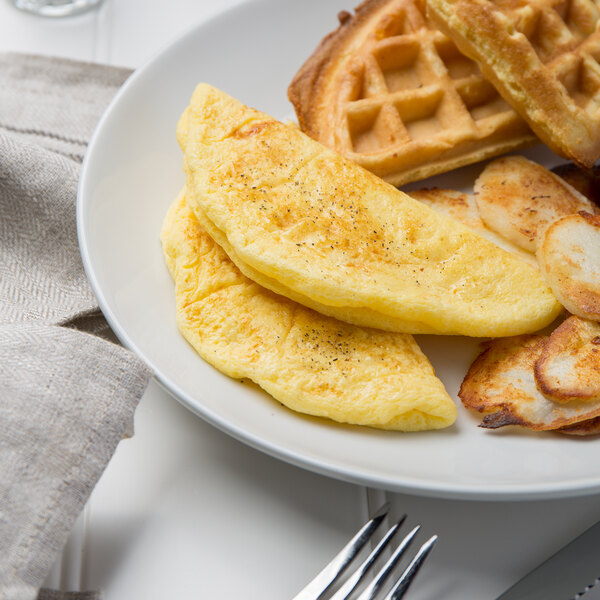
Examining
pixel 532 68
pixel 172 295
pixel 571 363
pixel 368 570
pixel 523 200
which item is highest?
pixel 532 68

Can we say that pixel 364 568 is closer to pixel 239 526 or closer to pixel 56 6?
pixel 239 526

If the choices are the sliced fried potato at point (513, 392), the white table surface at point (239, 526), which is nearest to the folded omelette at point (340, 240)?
the sliced fried potato at point (513, 392)

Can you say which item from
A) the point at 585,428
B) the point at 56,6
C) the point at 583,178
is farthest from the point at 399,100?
the point at 56,6

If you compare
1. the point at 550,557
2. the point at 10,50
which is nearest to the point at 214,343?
the point at 550,557

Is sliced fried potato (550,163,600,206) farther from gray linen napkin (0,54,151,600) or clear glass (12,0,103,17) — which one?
clear glass (12,0,103,17)

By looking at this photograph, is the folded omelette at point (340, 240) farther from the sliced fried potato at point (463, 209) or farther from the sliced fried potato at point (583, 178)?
the sliced fried potato at point (583, 178)

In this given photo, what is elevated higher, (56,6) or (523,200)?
(523,200)

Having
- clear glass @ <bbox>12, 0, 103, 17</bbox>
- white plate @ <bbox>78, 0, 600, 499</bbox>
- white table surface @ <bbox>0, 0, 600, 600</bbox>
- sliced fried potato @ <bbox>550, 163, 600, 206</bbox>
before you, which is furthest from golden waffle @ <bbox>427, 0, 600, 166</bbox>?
clear glass @ <bbox>12, 0, 103, 17</bbox>

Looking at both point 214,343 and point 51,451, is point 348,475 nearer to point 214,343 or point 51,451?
point 214,343
